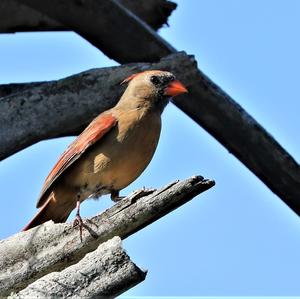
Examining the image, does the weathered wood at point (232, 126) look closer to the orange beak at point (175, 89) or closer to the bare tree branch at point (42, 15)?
the orange beak at point (175, 89)

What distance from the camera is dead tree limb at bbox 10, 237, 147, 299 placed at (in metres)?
3.24

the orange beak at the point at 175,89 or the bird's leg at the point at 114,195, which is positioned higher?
the orange beak at the point at 175,89

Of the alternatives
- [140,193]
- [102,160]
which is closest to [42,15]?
[102,160]

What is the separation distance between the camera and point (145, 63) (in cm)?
541

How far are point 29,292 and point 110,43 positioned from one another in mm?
2543

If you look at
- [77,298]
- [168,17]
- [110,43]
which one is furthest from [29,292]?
[168,17]

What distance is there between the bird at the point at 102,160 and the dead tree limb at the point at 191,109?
0.31 feet

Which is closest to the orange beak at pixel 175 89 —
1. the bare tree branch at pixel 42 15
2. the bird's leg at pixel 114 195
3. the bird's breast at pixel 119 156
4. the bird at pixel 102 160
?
the bird at pixel 102 160

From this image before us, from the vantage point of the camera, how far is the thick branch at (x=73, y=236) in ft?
11.8

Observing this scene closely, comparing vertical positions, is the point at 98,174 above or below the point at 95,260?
above

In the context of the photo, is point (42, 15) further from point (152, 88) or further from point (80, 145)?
point (80, 145)

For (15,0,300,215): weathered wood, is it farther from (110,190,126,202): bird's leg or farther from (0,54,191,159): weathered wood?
(110,190,126,202): bird's leg

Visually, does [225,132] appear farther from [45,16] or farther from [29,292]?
[29,292]

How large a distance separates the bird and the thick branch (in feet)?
3.44
